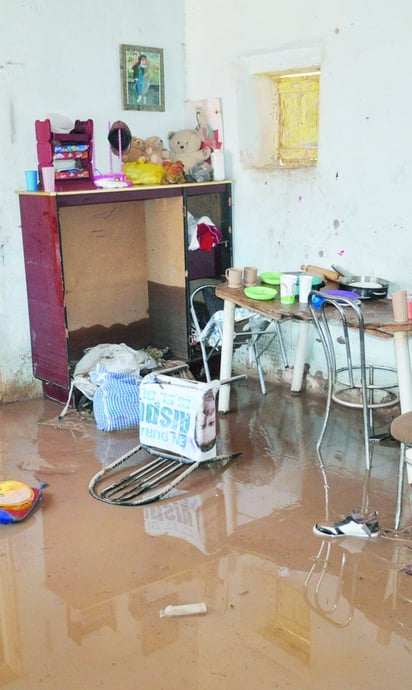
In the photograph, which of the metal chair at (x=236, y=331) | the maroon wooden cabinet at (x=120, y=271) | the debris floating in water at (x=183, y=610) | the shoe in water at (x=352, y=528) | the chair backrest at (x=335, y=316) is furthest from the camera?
the metal chair at (x=236, y=331)

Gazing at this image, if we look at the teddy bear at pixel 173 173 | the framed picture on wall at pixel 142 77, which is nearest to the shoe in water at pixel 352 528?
the teddy bear at pixel 173 173

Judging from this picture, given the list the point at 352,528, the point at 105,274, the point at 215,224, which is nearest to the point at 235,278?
the point at 215,224

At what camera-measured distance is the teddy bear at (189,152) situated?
5516 millimetres

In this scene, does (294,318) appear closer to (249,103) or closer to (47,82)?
(249,103)

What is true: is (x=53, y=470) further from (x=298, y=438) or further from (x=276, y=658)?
(x=276, y=658)

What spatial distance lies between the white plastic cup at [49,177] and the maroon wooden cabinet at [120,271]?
0.75ft

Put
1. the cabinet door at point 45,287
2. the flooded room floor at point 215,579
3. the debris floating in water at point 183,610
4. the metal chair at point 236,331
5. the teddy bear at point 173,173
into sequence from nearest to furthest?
the flooded room floor at point 215,579 → the debris floating in water at point 183,610 → the cabinet door at point 45,287 → the metal chair at point 236,331 → the teddy bear at point 173,173

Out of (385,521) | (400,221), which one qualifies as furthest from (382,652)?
(400,221)

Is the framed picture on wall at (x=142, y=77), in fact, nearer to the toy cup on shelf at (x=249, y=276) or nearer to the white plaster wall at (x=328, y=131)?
the white plaster wall at (x=328, y=131)

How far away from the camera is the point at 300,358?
16.9ft

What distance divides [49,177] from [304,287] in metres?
1.78

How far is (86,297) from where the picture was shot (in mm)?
5648

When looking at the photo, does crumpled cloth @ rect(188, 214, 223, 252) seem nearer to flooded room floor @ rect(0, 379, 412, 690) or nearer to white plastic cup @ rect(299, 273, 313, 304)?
white plastic cup @ rect(299, 273, 313, 304)

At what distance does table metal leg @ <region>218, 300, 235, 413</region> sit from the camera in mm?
4703
